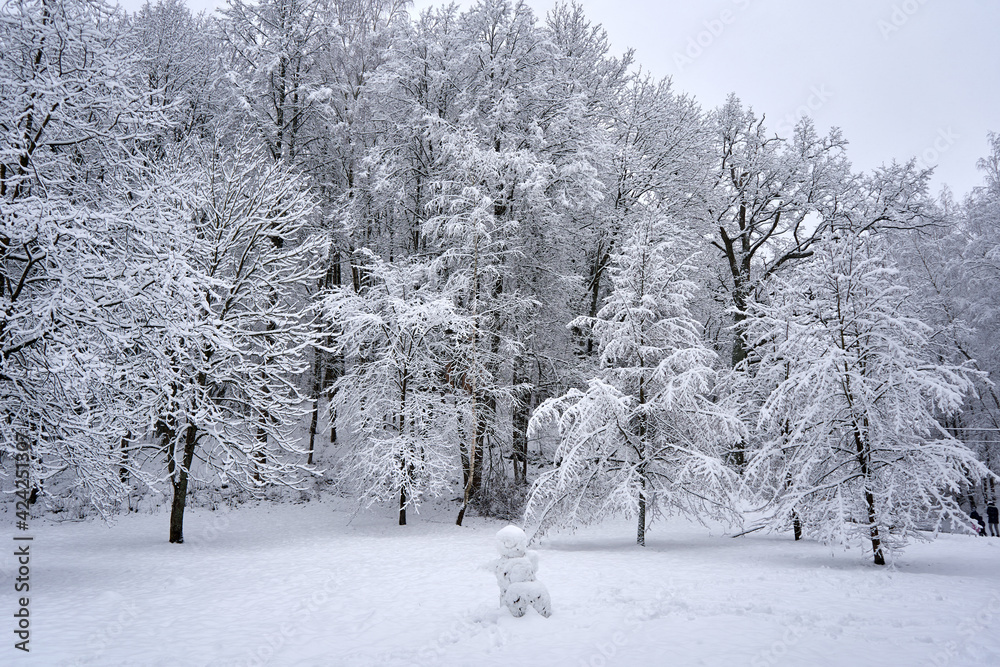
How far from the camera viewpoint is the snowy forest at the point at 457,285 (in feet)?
25.0

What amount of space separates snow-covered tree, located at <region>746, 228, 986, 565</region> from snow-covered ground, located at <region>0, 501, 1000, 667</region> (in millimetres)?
1015

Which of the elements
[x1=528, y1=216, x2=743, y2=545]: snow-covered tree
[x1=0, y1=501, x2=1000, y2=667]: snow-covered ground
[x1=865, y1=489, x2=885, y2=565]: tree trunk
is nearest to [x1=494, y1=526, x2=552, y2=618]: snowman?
[x1=0, y1=501, x2=1000, y2=667]: snow-covered ground

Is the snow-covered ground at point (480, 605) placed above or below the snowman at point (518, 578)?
below

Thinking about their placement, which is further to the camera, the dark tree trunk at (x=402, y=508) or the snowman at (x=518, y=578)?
the dark tree trunk at (x=402, y=508)

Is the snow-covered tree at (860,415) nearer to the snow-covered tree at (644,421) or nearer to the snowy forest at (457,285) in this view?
the snowy forest at (457,285)

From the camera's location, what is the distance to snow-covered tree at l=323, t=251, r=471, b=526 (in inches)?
543

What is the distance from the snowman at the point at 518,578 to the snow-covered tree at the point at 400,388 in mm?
6663

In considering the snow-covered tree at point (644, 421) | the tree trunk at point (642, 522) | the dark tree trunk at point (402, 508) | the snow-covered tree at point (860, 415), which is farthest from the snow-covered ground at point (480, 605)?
the dark tree trunk at point (402, 508)

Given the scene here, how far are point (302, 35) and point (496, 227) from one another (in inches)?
384

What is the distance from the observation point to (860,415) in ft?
32.4

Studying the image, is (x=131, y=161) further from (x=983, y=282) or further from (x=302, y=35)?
(x=983, y=282)

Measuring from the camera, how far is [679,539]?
1325cm

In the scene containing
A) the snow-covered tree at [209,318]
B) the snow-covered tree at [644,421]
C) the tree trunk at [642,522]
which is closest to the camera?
the snow-covered tree at [209,318]

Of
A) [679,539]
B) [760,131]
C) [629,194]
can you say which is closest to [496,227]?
[629,194]
